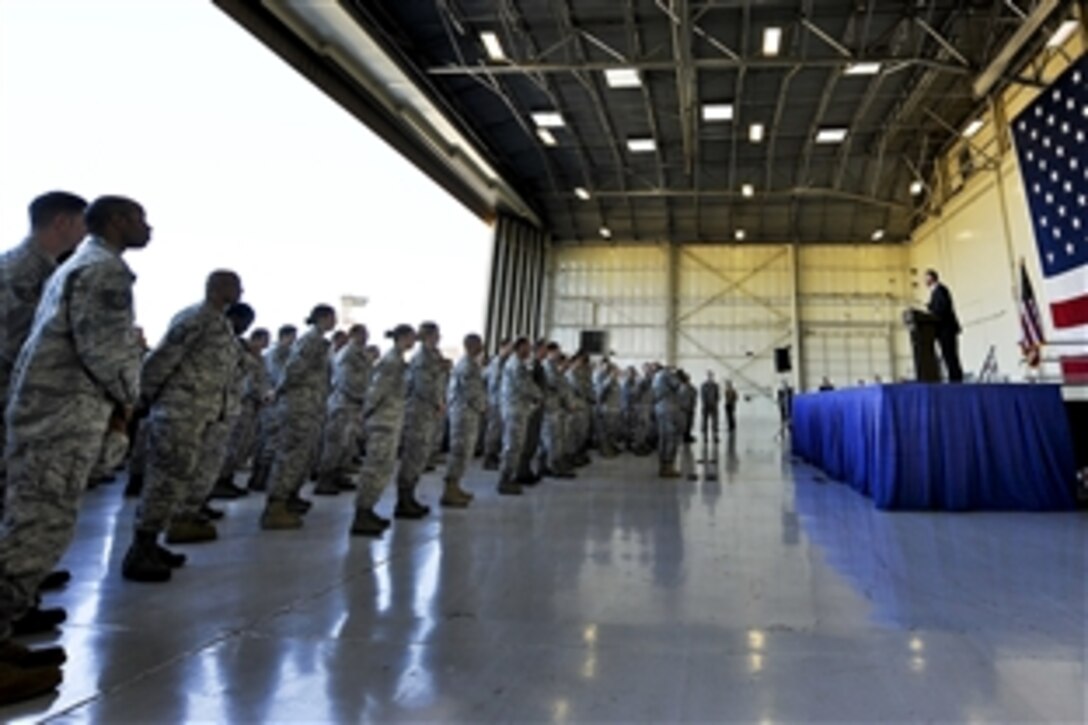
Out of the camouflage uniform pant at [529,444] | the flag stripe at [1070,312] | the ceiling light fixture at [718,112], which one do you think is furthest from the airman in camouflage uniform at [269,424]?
the flag stripe at [1070,312]

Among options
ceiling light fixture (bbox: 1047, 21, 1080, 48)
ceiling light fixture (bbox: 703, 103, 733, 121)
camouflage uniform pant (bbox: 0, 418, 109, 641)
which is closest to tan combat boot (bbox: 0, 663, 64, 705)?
camouflage uniform pant (bbox: 0, 418, 109, 641)

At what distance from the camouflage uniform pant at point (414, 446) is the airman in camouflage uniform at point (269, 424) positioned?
1.40 metres

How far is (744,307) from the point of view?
1695 cm

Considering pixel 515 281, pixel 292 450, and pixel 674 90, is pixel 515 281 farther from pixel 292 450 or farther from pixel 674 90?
pixel 292 450

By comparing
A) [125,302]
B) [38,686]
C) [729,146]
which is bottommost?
[38,686]

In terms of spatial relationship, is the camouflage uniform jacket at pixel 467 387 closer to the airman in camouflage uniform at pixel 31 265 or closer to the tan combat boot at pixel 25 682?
the airman in camouflage uniform at pixel 31 265

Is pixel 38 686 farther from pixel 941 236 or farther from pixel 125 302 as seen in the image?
pixel 941 236

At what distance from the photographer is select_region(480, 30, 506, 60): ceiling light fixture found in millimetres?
8703

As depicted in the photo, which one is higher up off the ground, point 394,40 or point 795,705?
point 394,40

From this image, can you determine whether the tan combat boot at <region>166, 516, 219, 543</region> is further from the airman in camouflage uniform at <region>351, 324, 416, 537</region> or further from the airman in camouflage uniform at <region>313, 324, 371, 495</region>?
the airman in camouflage uniform at <region>313, 324, 371, 495</region>

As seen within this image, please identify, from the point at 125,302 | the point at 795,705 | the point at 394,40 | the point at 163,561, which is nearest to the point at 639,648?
the point at 795,705

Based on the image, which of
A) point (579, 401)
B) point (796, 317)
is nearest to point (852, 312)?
point (796, 317)

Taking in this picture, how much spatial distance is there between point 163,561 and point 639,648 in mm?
2059

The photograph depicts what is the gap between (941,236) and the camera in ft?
44.5
